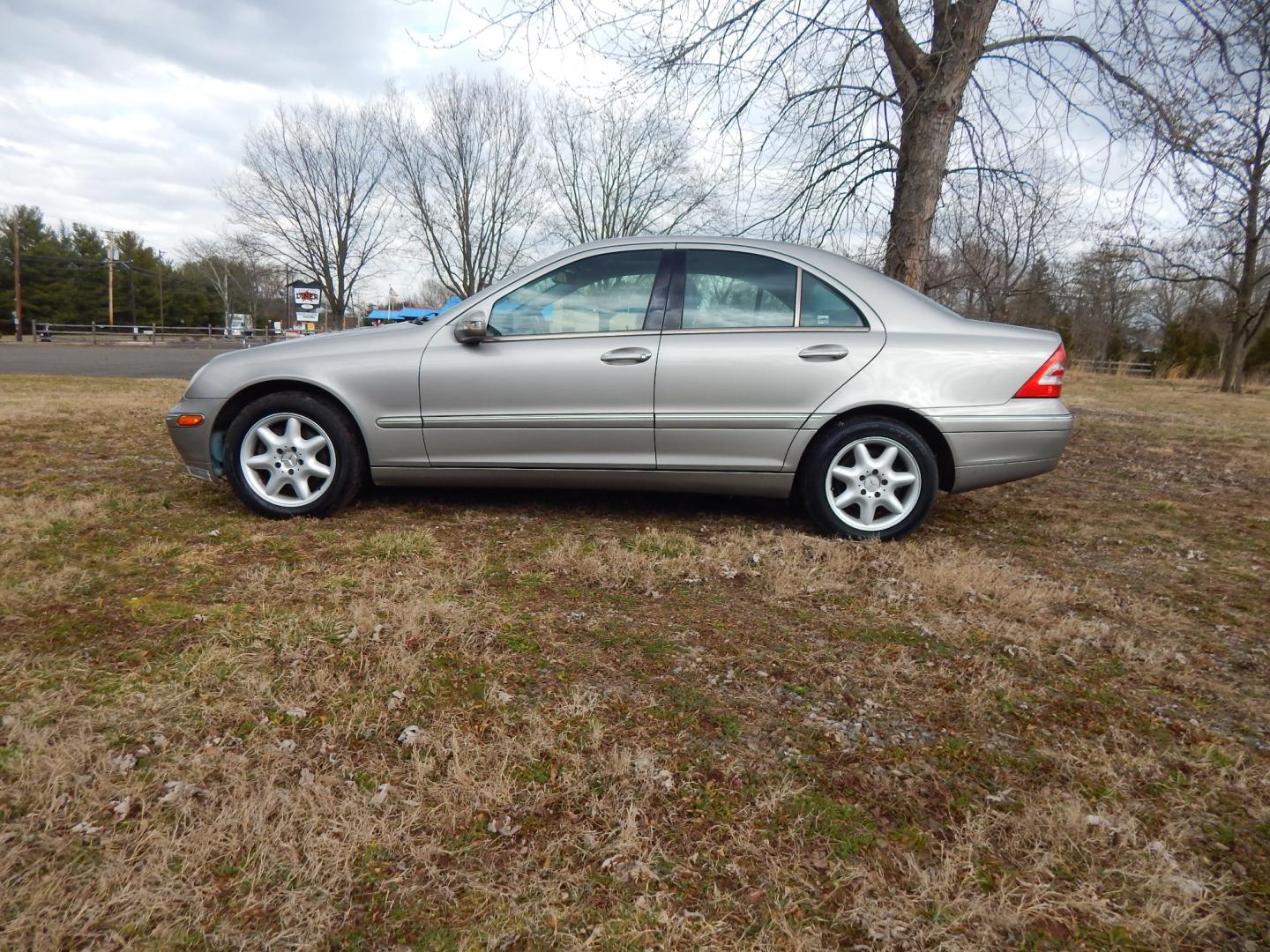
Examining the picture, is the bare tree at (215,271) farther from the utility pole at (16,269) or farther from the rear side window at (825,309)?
the rear side window at (825,309)

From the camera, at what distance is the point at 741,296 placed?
3.82 metres

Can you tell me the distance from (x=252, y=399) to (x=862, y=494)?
3443mm

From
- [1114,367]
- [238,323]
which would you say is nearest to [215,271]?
[238,323]

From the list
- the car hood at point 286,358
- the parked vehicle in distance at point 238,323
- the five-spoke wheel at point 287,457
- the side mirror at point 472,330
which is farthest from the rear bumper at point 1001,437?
the parked vehicle in distance at point 238,323

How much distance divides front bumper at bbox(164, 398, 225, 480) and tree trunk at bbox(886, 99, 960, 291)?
18.1ft

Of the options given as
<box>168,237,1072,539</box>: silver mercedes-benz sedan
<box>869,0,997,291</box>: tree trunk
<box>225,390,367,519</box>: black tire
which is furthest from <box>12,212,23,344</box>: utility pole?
<box>869,0,997,291</box>: tree trunk

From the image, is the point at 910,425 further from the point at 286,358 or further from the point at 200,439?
the point at 200,439

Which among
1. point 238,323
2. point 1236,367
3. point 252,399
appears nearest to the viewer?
point 252,399

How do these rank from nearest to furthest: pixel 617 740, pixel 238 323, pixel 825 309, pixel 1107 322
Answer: pixel 617 740
pixel 825 309
pixel 1107 322
pixel 238 323

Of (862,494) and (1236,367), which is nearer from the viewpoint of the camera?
(862,494)

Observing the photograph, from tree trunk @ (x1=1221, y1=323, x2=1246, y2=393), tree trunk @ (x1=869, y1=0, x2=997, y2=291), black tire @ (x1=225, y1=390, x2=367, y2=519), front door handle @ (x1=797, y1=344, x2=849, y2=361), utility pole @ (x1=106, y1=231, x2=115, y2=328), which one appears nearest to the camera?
front door handle @ (x1=797, y1=344, x2=849, y2=361)

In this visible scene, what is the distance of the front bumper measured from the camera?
3.86m

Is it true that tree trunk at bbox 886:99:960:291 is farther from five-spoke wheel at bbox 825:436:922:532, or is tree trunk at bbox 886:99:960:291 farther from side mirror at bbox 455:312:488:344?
side mirror at bbox 455:312:488:344

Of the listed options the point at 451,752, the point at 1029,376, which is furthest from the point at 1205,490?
the point at 451,752
